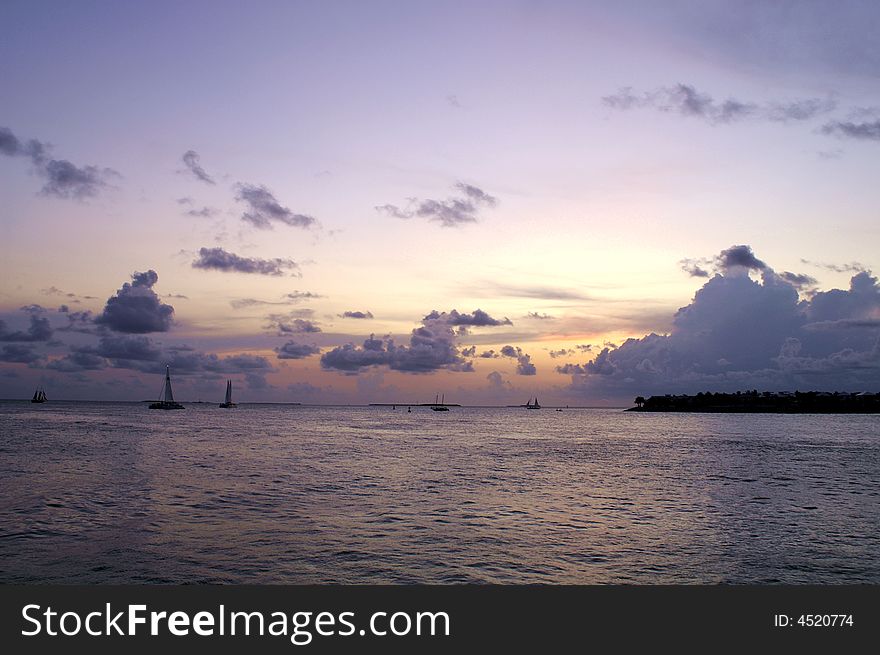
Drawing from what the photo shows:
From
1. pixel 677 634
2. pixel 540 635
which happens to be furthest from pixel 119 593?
pixel 677 634

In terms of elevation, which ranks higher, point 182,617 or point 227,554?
point 182,617

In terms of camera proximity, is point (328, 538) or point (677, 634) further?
point (328, 538)

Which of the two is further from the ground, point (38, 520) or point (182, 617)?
point (182, 617)

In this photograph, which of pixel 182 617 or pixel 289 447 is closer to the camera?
pixel 182 617

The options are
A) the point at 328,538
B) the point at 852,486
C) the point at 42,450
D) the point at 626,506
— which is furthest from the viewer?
the point at 42,450

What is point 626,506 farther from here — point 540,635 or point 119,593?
point 119,593

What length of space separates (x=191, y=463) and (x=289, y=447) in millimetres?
25670

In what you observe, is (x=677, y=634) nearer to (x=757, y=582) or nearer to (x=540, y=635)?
(x=540, y=635)

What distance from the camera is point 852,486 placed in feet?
164

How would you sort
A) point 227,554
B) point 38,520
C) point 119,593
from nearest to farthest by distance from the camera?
point 119,593
point 227,554
point 38,520

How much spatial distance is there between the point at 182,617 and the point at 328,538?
45.1 feet

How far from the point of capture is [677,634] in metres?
15.8

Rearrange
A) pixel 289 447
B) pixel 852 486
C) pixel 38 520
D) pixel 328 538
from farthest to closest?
pixel 289 447 → pixel 852 486 → pixel 38 520 → pixel 328 538

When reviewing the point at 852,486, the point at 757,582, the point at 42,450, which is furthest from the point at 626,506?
the point at 42,450
